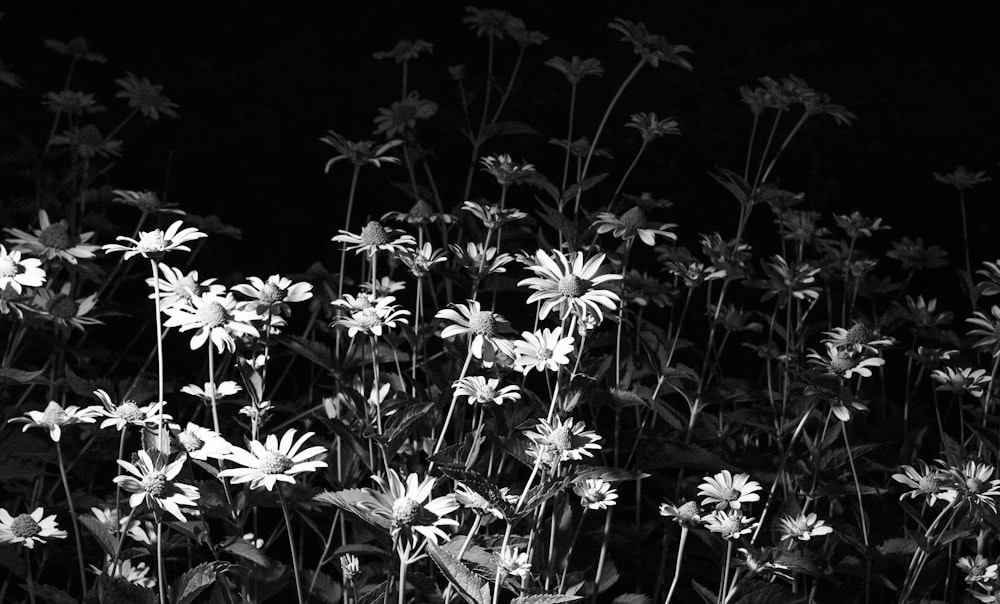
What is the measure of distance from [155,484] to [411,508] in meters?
0.29

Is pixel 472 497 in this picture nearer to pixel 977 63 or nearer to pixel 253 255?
pixel 253 255

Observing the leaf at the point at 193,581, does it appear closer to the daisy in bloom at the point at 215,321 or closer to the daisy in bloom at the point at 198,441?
the daisy in bloom at the point at 198,441

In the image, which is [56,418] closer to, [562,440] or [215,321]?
[215,321]

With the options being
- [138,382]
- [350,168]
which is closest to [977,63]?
[350,168]

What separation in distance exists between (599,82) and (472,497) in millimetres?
4282

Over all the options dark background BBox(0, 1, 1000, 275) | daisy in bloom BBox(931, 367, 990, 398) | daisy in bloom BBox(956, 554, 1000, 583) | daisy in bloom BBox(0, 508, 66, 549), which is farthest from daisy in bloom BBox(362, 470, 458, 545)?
dark background BBox(0, 1, 1000, 275)

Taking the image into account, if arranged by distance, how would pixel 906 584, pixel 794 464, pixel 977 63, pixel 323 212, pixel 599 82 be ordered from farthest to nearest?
pixel 977 63, pixel 599 82, pixel 323 212, pixel 794 464, pixel 906 584

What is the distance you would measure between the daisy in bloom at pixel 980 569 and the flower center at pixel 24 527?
55.4 inches

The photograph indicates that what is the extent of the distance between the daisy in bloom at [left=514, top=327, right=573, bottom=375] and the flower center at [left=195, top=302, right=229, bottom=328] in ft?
1.18

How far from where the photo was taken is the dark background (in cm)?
380

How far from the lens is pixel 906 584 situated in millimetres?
1575

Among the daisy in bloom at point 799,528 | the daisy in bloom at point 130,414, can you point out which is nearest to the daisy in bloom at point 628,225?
the daisy in bloom at point 799,528

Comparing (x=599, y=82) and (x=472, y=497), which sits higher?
(x=472, y=497)

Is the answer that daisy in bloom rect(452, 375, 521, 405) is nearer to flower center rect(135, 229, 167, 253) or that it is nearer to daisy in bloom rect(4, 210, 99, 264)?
flower center rect(135, 229, 167, 253)
